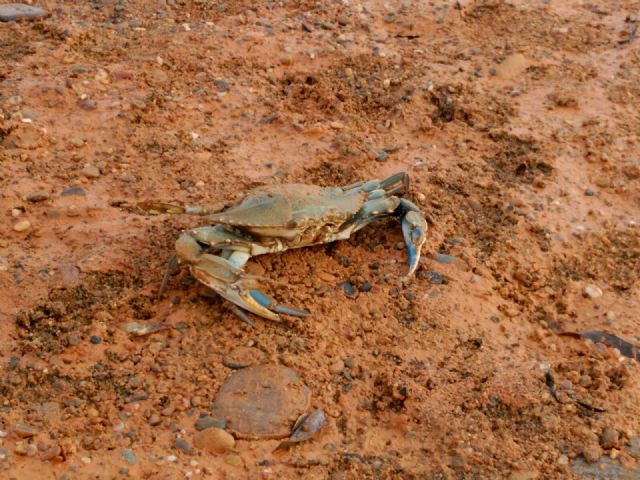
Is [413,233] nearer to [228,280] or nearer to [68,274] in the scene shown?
[228,280]

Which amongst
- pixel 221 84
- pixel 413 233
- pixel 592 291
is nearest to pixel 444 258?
pixel 413 233

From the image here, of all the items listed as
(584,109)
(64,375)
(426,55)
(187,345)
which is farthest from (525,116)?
(64,375)

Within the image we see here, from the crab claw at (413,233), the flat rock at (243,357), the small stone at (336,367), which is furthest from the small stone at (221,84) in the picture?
the small stone at (336,367)

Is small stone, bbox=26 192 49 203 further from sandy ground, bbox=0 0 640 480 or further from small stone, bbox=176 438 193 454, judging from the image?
small stone, bbox=176 438 193 454

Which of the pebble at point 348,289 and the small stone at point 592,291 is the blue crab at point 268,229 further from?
the small stone at point 592,291

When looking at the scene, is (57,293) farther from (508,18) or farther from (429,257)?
(508,18)

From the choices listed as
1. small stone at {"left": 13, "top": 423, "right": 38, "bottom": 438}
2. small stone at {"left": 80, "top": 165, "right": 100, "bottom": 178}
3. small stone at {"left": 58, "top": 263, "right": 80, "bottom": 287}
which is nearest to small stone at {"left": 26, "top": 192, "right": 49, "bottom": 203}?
small stone at {"left": 80, "top": 165, "right": 100, "bottom": 178}

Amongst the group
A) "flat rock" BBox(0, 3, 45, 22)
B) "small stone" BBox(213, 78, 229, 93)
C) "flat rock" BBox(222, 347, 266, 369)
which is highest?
"flat rock" BBox(0, 3, 45, 22)
